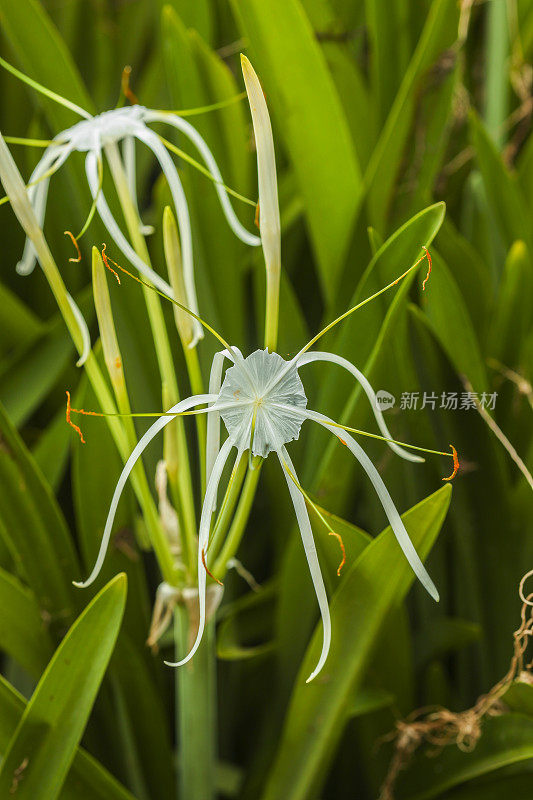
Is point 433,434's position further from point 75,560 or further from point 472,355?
point 75,560

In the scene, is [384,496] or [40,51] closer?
[384,496]

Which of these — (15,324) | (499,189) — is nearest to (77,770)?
(15,324)

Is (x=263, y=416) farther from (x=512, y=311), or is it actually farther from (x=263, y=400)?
(x=512, y=311)

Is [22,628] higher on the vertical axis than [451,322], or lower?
lower

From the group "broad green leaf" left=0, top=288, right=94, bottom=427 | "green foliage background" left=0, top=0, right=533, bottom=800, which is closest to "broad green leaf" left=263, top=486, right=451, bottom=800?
"green foliage background" left=0, top=0, right=533, bottom=800

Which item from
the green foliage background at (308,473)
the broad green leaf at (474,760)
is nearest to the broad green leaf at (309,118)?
the green foliage background at (308,473)

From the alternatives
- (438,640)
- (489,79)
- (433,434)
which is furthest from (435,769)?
(489,79)

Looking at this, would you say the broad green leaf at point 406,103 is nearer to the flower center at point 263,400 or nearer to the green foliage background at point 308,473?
the green foliage background at point 308,473

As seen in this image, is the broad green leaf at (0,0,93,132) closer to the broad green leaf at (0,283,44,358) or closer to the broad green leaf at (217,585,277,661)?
the broad green leaf at (0,283,44,358)
